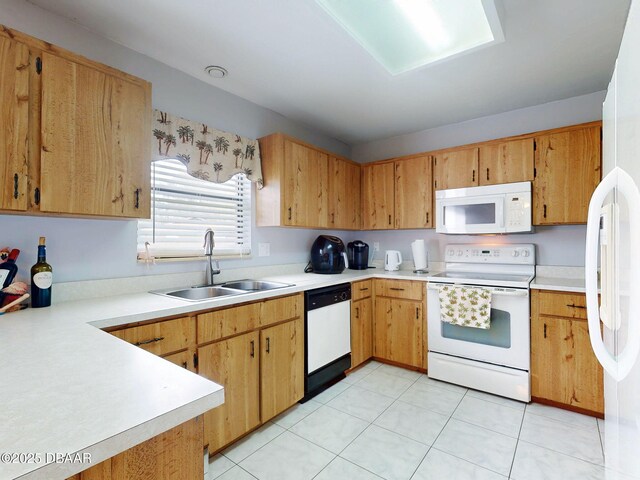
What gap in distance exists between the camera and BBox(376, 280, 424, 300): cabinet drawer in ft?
9.20

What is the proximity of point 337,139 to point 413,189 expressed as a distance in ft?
3.79

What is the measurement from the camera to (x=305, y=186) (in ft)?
9.25

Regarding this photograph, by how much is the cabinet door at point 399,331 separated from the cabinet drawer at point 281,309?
3.46 ft

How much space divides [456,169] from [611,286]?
2239 millimetres

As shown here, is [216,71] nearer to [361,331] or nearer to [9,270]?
[9,270]

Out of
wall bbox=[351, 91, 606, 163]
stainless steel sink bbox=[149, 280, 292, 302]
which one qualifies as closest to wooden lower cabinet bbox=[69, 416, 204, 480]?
stainless steel sink bbox=[149, 280, 292, 302]

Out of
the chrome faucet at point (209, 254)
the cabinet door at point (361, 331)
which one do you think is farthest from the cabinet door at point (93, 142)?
the cabinet door at point (361, 331)

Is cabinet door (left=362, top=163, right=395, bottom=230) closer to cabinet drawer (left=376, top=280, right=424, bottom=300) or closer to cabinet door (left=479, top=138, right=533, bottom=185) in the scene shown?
cabinet drawer (left=376, top=280, right=424, bottom=300)

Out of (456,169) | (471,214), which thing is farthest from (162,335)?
(456,169)

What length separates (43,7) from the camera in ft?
5.28

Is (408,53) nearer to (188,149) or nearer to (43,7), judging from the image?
(188,149)

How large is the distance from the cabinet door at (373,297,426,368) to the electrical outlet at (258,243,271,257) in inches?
45.0

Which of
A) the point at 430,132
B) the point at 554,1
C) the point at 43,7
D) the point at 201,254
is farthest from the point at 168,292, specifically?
the point at 430,132

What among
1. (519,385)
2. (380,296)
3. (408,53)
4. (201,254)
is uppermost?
(408,53)
